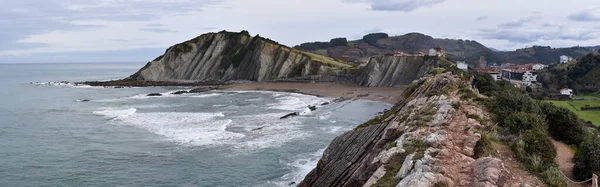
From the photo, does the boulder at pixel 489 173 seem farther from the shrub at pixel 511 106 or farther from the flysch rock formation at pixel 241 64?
the flysch rock formation at pixel 241 64

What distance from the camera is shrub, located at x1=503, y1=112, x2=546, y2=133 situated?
58.7 feet

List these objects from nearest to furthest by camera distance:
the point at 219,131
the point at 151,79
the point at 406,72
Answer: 1. the point at 219,131
2. the point at 406,72
3. the point at 151,79

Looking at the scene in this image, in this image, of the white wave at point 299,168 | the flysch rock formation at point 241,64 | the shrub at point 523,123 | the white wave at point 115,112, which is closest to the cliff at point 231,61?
the flysch rock formation at point 241,64

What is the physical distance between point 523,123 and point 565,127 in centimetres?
400

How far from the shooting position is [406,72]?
94250 mm

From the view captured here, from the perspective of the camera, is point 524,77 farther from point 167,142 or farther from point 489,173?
point 489,173

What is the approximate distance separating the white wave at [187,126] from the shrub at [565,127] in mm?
23926

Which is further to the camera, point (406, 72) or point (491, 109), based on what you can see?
point (406, 72)

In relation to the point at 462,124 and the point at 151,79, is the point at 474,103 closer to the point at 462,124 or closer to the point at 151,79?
the point at 462,124

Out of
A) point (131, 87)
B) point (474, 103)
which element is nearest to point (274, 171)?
point (474, 103)

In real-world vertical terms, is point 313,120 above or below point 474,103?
below

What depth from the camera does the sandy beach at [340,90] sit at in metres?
74.2

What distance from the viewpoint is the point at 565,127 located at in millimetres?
20469

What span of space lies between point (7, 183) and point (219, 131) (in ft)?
58.8
